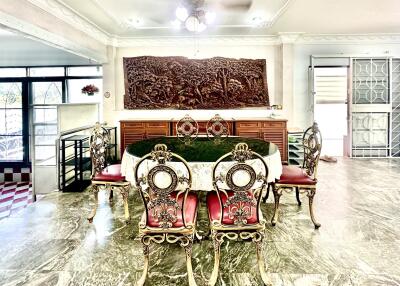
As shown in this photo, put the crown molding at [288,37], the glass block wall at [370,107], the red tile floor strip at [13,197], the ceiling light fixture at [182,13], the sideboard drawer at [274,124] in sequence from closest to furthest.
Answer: the ceiling light fixture at [182,13] → the red tile floor strip at [13,197] → the sideboard drawer at [274,124] → the crown molding at [288,37] → the glass block wall at [370,107]

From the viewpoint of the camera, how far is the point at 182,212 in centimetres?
218

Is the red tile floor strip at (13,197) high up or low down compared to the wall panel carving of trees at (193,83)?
down

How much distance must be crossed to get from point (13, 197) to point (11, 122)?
8.17ft

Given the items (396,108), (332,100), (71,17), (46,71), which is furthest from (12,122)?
(396,108)

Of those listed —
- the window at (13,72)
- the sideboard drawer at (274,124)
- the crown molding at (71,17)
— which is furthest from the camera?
the window at (13,72)

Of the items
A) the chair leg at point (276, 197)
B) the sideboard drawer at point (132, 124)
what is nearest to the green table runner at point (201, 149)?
the chair leg at point (276, 197)

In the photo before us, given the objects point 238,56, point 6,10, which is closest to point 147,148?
point 6,10

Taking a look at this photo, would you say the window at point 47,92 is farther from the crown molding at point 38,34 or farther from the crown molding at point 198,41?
the crown molding at point 38,34

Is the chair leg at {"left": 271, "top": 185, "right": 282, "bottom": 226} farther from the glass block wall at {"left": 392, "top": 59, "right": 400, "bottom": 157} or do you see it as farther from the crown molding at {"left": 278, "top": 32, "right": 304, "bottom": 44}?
the glass block wall at {"left": 392, "top": 59, "right": 400, "bottom": 157}

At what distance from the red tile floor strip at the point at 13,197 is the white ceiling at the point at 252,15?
3.52 metres

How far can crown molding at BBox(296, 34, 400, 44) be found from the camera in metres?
6.81

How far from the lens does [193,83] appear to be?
6676 mm

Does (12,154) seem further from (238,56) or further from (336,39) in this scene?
(336,39)

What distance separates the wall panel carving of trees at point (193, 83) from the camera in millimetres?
6680
